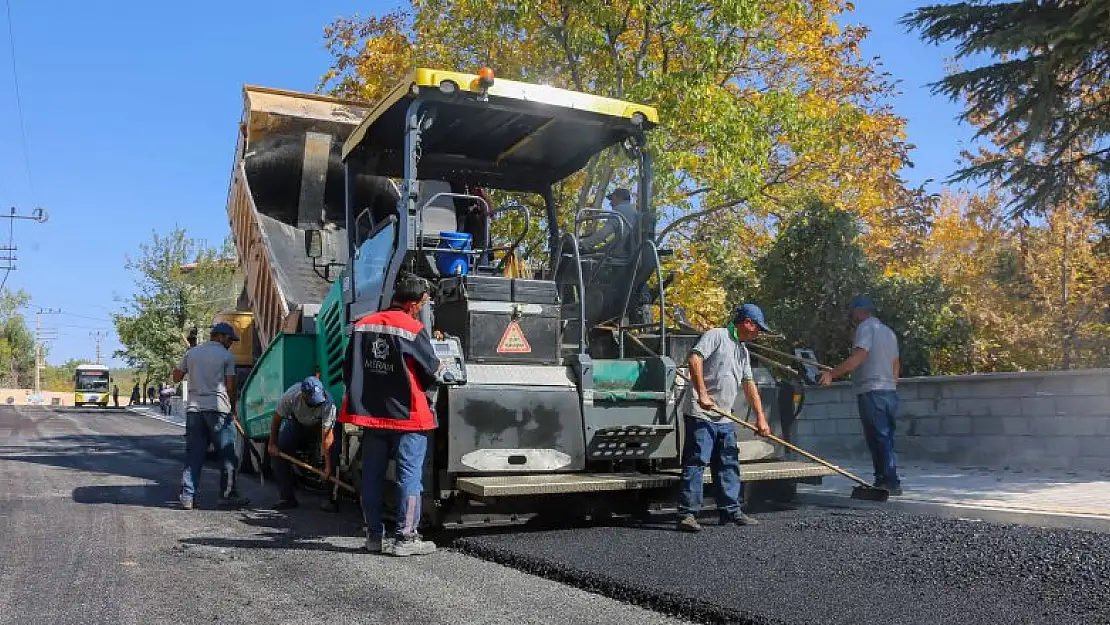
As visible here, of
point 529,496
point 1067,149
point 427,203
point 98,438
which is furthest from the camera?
point 98,438

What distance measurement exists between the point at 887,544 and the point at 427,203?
3.33m

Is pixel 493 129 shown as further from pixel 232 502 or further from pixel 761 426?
pixel 232 502

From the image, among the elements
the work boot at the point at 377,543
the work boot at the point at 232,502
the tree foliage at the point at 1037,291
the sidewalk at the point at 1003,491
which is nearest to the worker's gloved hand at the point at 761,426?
the sidewalk at the point at 1003,491

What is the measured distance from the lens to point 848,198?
1648 cm

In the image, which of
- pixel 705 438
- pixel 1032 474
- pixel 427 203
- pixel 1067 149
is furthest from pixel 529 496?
pixel 1067 149

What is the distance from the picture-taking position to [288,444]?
24.1 ft

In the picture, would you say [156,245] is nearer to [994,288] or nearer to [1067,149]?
[994,288]

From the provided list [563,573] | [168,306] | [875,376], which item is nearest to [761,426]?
[875,376]

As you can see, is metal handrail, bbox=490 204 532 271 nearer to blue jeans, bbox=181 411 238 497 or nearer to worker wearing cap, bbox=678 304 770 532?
worker wearing cap, bbox=678 304 770 532

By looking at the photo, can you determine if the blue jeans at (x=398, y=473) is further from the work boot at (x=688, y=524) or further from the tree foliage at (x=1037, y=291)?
the tree foliage at (x=1037, y=291)

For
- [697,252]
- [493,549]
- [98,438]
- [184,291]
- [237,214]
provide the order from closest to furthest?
[493,549]
[237,214]
[697,252]
[98,438]
[184,291]

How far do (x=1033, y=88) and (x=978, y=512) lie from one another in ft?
20.1

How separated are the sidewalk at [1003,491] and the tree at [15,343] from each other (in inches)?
3067

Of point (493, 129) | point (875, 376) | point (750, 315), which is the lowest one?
point (875, 376)
